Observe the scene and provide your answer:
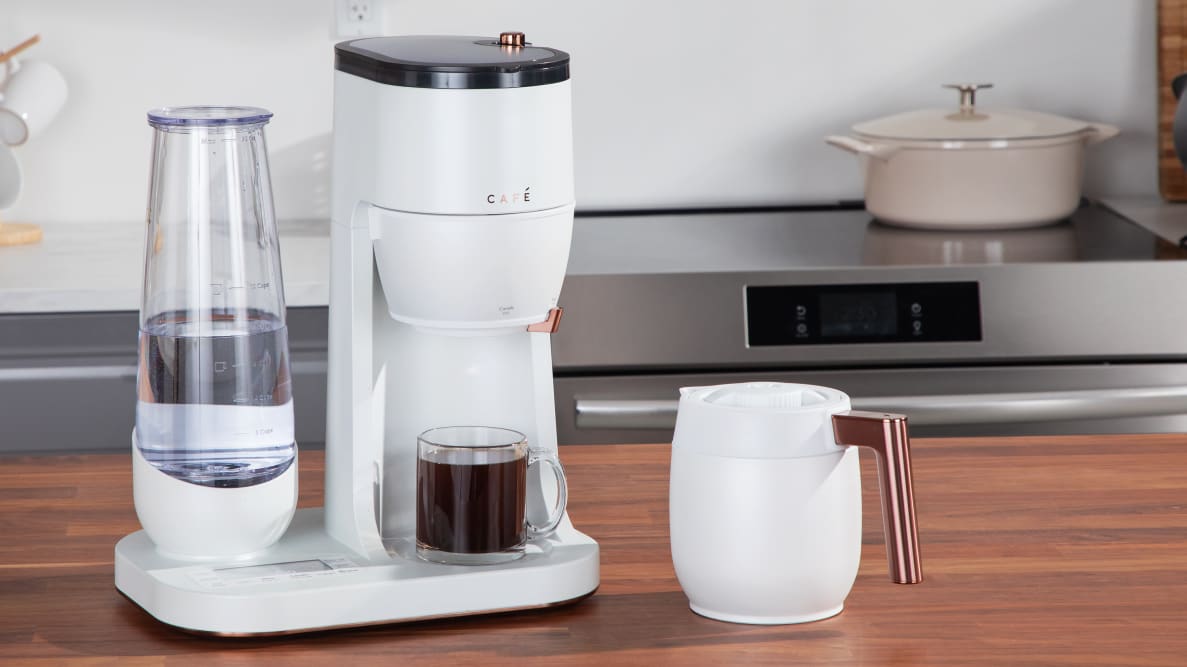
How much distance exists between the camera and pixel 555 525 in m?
0.98

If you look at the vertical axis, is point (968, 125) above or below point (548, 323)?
above

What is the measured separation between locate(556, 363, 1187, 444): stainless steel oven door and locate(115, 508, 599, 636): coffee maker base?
3.55 ft

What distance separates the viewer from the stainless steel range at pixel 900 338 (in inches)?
80.7

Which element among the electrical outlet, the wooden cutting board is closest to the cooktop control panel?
the wooden cutting board

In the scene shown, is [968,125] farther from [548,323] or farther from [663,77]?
[548,323]

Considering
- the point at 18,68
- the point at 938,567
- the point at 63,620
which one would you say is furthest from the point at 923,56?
the point at 63,620

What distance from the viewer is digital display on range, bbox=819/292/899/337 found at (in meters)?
2.06

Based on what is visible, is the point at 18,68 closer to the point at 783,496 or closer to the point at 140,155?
the point at 140,155

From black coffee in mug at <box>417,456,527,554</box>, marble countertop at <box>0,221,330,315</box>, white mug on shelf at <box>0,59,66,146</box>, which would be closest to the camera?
black coffee in mug at <box>417,456,527,554</box>

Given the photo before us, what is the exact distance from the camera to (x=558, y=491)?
39.7 inches

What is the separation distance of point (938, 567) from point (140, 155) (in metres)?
1.94

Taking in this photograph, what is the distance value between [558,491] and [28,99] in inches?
68.5

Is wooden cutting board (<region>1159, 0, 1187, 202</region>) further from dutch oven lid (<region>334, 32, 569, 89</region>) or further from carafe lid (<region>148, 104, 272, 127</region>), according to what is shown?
carafe lid (<region>148, 104, 272, 127</region>)

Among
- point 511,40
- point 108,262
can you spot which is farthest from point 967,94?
point 511,40
